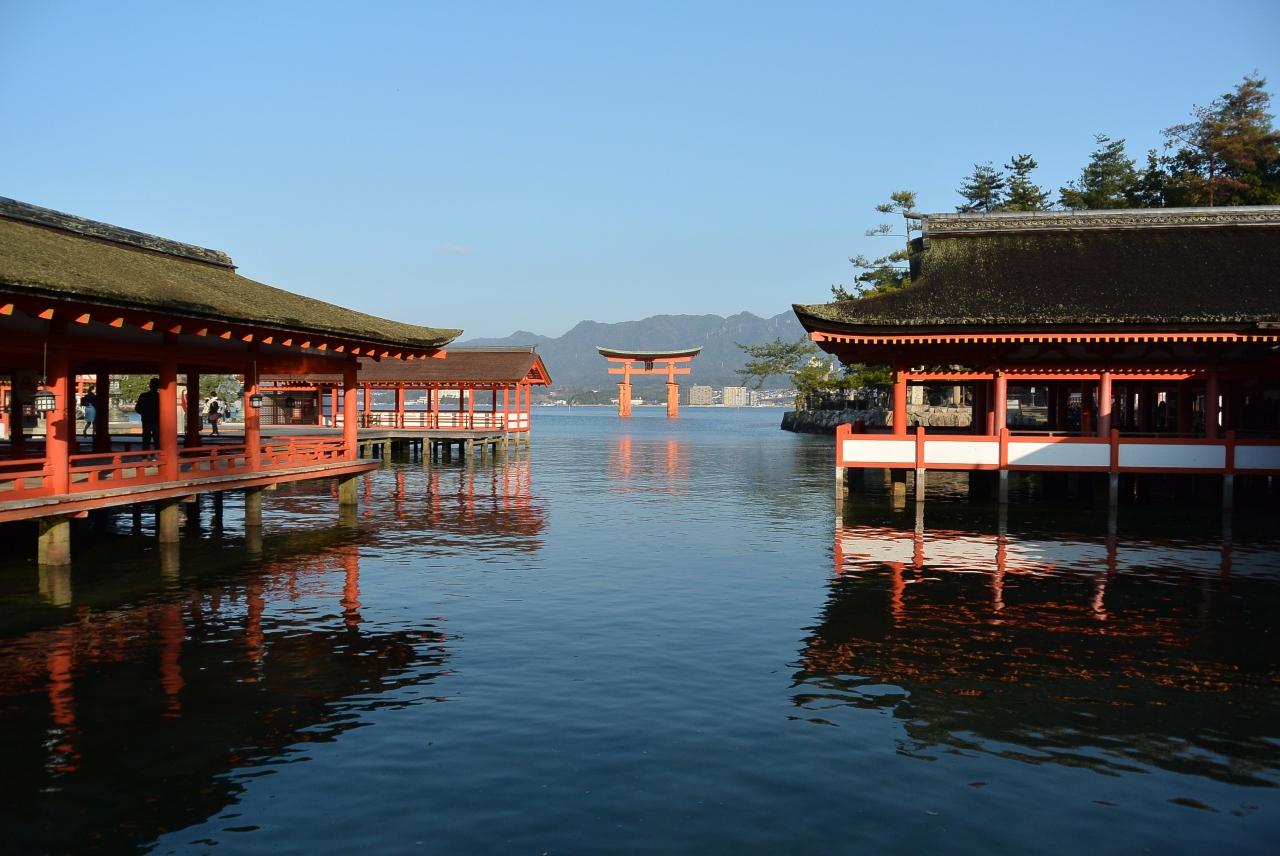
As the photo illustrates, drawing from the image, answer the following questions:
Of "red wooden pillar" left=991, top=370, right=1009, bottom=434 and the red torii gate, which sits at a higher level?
the red torii gate

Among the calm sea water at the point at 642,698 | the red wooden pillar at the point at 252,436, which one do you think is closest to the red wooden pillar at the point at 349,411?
the red wooden pillar at the point at 252,436

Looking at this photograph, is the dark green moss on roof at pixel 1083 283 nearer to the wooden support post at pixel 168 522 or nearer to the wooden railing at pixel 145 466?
the wooden railing at pixel 145 466

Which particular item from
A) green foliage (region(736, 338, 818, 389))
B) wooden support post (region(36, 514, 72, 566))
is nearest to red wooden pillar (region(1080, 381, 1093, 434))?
wooden support post (region(36, 514, 72, 566))

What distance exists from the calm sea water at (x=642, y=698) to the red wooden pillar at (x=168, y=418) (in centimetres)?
192

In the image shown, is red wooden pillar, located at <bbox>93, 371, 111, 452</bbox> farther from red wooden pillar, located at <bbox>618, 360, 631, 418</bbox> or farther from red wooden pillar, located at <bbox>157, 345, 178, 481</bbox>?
red wooden pillar, located at <bbox>618, 360, 631, 418</bbox>

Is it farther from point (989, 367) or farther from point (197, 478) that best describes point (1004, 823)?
point (989, 367)

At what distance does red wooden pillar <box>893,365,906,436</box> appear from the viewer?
27.4 m

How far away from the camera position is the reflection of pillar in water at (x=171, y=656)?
10.3 meters

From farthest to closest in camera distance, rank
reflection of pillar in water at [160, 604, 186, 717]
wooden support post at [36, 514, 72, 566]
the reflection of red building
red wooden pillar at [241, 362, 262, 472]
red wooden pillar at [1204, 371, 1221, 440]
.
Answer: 1. red wooden pillar at [1204, 371, 1221, 440]
2. red wooden pillar at [241, 362, 262, 472]
3. wooden support post at [36, 514, 72, 566]
4. reflection of pillar in water at [160, 604, 186, 717]
5. the reflection of red building

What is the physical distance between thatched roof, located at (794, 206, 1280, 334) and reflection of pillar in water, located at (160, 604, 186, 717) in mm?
17576

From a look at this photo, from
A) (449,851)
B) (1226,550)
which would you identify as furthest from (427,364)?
(449,851)

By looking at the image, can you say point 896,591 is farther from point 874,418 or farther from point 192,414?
point 874,418

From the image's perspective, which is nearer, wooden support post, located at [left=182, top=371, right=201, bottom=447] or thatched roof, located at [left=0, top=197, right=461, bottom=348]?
thatched roof, located at [left=0, top=197, right=461, bottom=348]

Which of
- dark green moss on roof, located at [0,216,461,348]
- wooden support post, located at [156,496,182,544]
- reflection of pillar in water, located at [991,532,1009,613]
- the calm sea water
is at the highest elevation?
dark green moss on roof, located at [0,216,461,348]
